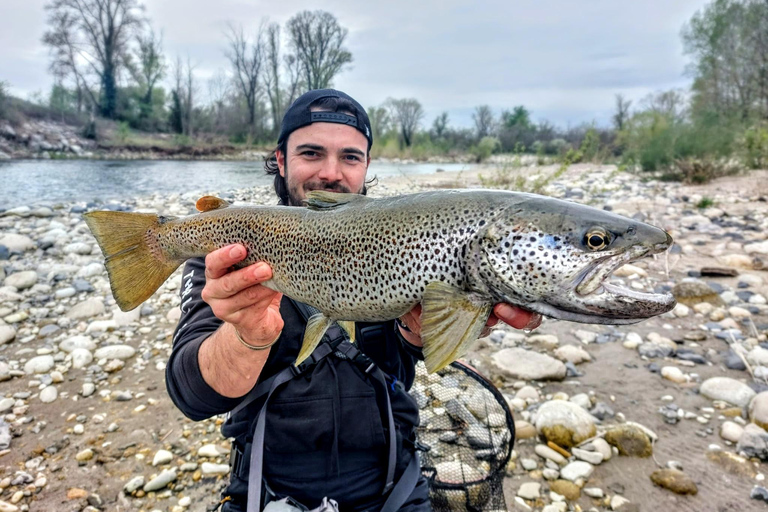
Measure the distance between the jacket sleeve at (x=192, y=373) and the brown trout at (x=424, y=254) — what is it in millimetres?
303

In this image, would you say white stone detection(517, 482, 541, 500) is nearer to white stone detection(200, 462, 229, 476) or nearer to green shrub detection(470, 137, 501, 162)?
white stone detection(200, 462, 229, 476)

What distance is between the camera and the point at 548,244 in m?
1.85

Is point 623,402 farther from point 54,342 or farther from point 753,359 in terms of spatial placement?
point 54,342

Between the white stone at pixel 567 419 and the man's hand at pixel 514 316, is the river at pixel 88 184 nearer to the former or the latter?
the white stone at pixel 567 419

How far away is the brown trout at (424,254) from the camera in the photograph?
5.97ft

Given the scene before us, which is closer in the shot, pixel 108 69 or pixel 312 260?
pixel 312 260

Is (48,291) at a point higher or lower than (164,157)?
lower

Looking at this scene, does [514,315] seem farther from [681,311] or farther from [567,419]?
[681,311]

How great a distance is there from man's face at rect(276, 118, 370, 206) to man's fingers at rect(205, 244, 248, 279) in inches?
52.4

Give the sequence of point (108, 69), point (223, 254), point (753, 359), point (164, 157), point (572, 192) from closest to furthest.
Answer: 1. point (223, 254)
2. point (753, 359)
3. point (572, 192)
4. point (164, 157)
5. point (108, 69)

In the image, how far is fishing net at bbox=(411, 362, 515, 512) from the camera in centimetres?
293

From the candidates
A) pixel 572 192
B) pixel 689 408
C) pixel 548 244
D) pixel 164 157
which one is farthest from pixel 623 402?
pixel 164 157

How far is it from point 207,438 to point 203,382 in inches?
73.2

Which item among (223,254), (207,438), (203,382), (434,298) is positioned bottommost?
(207,438)
